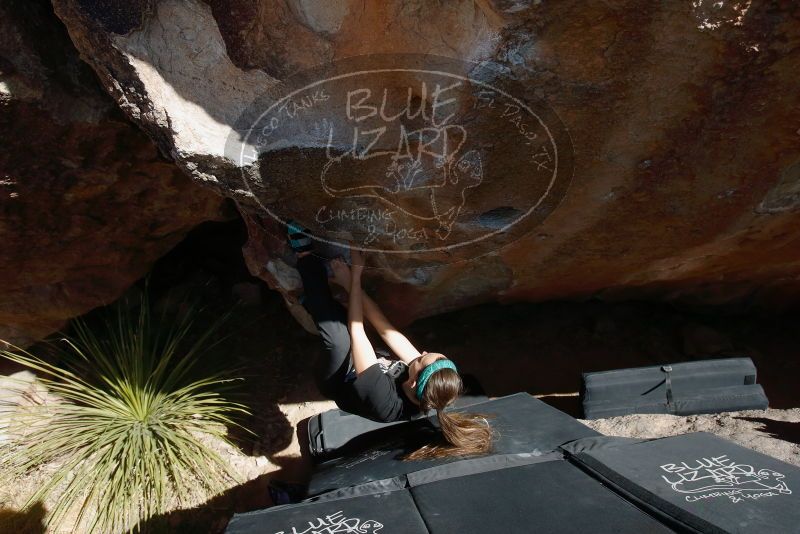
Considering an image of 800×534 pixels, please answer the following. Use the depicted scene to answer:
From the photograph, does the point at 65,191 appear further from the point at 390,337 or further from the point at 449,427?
the point at 449,427

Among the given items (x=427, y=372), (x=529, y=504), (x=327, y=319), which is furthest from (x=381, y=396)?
(x=529, y=504)

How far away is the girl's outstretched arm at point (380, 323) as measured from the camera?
7.62 feet

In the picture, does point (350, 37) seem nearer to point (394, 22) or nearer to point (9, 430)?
point (394, 22)

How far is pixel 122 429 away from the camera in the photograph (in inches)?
111

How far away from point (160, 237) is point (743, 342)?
3288mm

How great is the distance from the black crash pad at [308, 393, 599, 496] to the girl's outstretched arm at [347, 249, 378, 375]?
1.16 ft

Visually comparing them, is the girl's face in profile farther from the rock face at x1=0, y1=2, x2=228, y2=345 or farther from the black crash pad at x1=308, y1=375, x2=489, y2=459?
the rock face at x1=0, y1=2, x2=228, y2=345

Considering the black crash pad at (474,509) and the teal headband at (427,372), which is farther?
the teal headband at (427,372)

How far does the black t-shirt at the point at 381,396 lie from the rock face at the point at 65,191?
110 cm

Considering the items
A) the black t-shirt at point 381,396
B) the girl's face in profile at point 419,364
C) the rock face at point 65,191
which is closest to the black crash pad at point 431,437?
the black t-shirt at point 381,396

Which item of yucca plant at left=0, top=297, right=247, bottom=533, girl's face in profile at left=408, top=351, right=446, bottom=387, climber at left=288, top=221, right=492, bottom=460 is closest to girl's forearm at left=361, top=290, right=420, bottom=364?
climber at left=288, top=221, right=492, bottom=460

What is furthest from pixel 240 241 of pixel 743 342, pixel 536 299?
pixel 743 342

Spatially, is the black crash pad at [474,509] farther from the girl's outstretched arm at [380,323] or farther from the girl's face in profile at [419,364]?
the girl's outstretched arm at [380,323]

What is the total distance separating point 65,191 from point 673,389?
2.67 m
